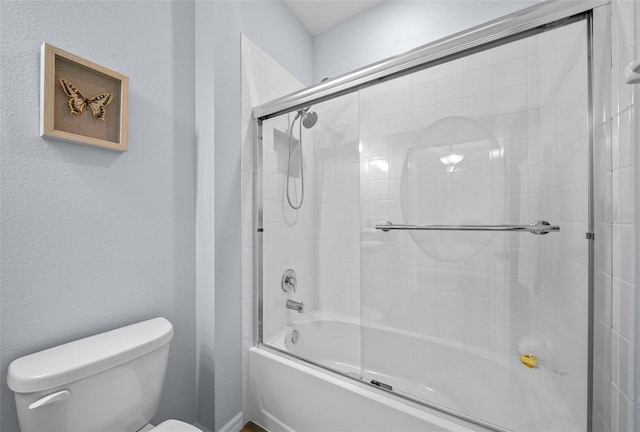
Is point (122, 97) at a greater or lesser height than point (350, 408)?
greater

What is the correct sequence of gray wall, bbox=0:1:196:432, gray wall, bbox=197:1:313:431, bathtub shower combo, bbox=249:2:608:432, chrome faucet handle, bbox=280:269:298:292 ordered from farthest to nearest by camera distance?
chrome faucet handle, bbox=280:269:298:292
gray wall, bbox=197:1:313:431
bathtub shower combo, bbox=249:2:608:432
gray wall, bbox=0:1:196:432

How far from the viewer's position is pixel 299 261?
1.74 m

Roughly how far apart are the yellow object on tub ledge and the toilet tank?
145cm

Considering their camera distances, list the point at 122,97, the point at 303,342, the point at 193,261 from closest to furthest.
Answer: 1. the point at 122,97
2. the point at 193,261
3. the point at 303,342

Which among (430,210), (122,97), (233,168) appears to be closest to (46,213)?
(122,97)

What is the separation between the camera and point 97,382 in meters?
0.82

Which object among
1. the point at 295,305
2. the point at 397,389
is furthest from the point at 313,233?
the point at 397,389

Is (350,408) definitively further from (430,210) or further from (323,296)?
(430,210)

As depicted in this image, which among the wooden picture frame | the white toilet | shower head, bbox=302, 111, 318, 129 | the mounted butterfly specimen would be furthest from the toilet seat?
shower head, bbox=302, 111, 318, 129

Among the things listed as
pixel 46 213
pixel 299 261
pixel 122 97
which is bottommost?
pixel 299 261

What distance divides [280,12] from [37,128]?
1.60 m

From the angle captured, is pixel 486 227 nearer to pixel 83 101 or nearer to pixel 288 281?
pixel 288 281

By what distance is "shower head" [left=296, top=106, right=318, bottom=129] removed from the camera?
1.50 metres

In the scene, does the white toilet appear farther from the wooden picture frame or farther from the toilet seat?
the wooden picture frame
